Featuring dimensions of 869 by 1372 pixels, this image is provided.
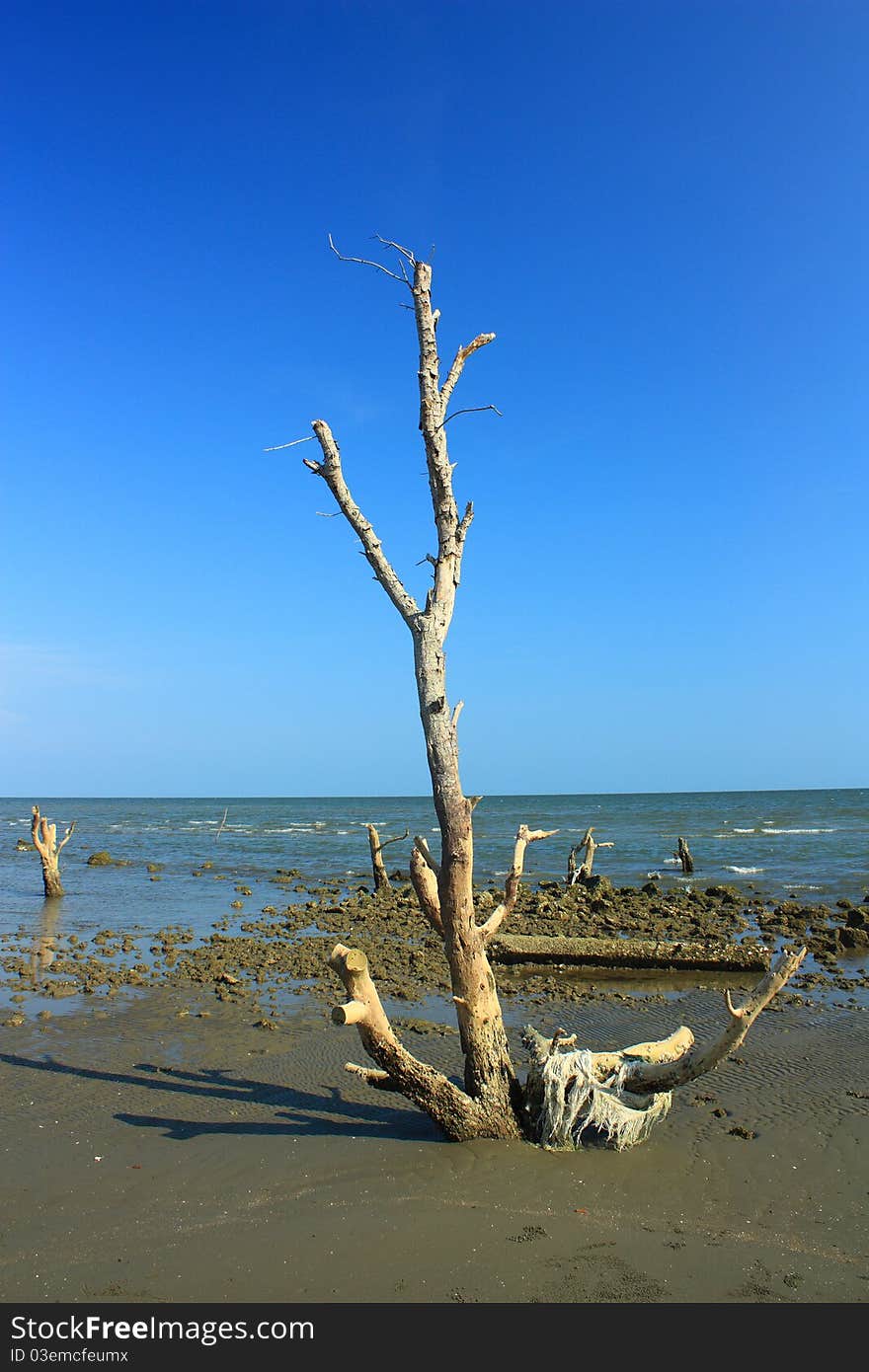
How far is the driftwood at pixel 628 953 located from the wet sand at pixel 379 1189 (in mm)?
3702

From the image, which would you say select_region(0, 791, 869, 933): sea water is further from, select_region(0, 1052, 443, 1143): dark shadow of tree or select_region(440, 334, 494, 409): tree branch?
select_region(440, 334, 494, 409): tree branch

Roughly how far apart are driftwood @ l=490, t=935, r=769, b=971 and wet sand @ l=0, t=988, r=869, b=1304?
12.1ft

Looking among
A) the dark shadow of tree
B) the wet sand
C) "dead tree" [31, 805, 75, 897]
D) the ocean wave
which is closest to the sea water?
the ocean wave

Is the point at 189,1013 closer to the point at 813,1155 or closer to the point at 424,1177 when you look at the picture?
the point at 424,1177

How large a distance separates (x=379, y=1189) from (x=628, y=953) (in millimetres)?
8018

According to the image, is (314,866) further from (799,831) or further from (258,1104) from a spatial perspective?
(799,831)

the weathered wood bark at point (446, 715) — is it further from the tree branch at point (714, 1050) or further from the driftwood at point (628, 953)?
the driftwood at point (628, 953)

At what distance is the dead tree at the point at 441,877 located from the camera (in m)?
5.99

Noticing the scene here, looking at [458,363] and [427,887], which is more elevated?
[458,363]

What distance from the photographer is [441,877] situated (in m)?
6.23

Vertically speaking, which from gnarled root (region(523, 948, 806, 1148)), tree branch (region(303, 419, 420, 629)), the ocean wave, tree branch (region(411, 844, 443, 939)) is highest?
tree branch (region(303, 419, 420, 629))

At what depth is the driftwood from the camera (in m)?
12.4

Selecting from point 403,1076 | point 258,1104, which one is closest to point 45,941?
point 258,1104

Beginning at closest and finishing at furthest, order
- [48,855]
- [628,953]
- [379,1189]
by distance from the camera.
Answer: [379,1189] < [628,953] < [48,855]
